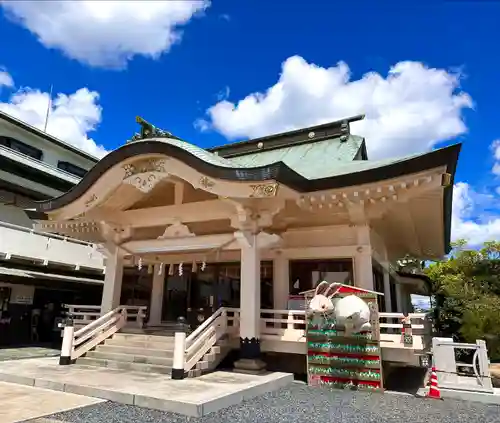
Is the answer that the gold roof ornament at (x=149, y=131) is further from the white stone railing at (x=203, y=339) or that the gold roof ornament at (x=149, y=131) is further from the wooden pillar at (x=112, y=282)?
the white stone railing at (x=203, y=339)

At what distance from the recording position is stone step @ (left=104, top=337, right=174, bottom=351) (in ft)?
30.0

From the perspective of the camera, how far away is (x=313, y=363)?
816cm

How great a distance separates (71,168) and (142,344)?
14411 millimetres

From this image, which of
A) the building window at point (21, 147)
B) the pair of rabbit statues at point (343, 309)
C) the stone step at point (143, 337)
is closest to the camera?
the pair of rabbit statues at point (343, 309)

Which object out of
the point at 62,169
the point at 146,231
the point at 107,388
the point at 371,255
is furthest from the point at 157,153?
the point at 62,169

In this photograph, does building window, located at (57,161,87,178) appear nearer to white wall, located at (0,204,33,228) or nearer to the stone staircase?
white wall, located at (0,204,33,228)

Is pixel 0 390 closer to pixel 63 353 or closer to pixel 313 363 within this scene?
pixel 63 353

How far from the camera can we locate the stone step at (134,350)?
8.72m

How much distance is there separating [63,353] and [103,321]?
156 centimetres

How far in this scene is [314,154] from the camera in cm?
1363

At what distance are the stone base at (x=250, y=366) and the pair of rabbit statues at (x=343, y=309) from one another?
1675mm

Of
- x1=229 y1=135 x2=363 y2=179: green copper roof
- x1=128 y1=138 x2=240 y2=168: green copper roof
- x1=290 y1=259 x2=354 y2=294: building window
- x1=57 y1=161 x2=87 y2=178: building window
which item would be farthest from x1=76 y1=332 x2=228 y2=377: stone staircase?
x1=57 y1=161 x2=87 y2=178: building window

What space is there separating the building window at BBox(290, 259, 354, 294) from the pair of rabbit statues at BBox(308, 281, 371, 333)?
1.80 metres

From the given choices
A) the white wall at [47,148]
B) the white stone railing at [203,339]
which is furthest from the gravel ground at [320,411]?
the white wall at [47,148]
